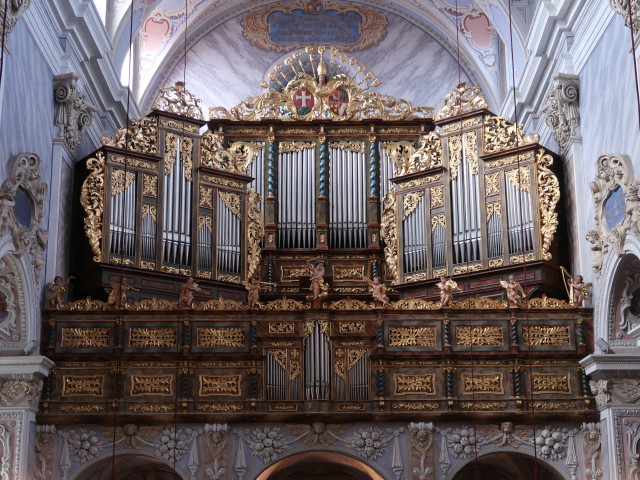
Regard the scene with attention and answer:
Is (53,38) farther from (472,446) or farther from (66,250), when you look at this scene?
(472,446)

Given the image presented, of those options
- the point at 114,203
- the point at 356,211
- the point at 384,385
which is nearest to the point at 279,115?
the point at 356,211

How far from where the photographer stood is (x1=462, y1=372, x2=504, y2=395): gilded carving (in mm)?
20422

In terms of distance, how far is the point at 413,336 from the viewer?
68.1ft

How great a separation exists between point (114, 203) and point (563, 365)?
345 inches

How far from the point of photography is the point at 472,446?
20062 mm

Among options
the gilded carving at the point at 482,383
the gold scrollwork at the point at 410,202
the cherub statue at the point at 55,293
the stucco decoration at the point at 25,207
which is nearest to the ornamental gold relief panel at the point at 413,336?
the gilded carving at the point at 482,383

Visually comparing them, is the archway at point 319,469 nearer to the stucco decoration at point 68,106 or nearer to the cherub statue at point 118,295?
the cherub statue at point 118,295

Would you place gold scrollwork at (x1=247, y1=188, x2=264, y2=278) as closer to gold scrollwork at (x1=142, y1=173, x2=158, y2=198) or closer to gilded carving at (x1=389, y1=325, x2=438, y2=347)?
gold scrollwork at (x1=142, y1=173, x2=158, y2=198)

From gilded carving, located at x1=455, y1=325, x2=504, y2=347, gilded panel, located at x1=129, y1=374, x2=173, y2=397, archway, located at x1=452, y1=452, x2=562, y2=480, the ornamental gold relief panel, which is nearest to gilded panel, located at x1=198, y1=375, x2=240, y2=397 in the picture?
gilded panel, located at x1=129, y1=374, x2=173, y2=397

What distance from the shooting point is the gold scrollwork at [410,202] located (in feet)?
77.8

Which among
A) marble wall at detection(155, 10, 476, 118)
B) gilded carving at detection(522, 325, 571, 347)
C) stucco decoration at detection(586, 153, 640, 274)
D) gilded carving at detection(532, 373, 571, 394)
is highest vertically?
marble wall at detection(155, 10, 476, 118)

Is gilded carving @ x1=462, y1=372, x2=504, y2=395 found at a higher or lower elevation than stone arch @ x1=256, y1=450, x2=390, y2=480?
higher

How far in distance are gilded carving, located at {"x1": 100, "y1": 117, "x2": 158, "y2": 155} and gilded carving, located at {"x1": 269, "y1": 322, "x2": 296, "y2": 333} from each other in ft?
15.3

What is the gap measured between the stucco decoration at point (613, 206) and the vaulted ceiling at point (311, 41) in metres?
8.92
